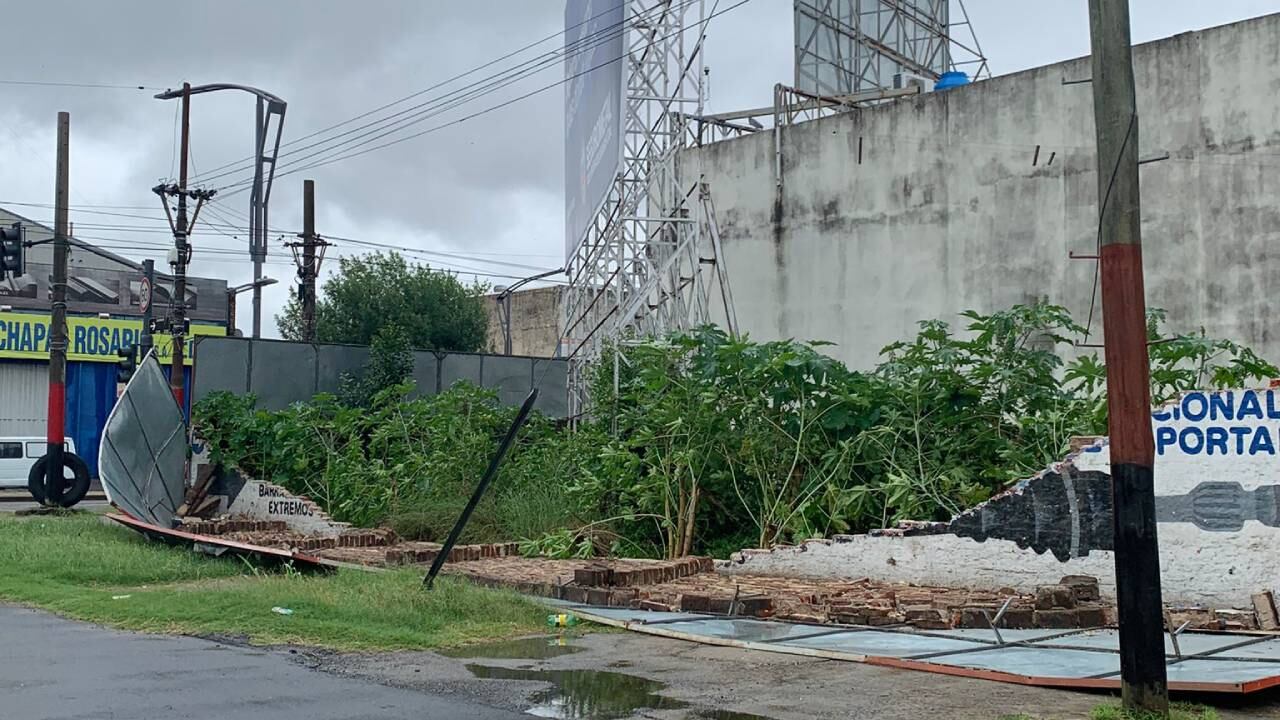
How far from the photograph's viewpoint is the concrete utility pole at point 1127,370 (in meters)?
7.02

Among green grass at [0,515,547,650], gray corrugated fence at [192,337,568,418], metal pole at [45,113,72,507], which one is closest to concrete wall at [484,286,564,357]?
gray corrugated fence at [192,337,568,418]

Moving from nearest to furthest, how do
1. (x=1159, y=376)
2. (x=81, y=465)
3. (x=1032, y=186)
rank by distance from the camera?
(x=1159, y=376) → (x=1032, y=186) → (x=81, y=465)

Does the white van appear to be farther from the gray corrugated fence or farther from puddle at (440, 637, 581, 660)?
puddle at (440, 637, 581, 660)

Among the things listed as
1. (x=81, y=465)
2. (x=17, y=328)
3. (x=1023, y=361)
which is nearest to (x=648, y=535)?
(x=1023, y=361)

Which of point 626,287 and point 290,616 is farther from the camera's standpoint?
point 626,287

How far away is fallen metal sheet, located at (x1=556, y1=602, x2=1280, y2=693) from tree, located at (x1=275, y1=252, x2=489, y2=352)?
32.0m

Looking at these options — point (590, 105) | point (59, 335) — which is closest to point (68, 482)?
point (59, 335)

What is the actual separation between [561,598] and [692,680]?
163 inches

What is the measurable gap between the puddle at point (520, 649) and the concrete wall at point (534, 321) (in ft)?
119

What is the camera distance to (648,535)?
16.0 m

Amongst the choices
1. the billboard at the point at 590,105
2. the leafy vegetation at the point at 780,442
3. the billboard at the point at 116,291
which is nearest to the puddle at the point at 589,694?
the leafy vegetation at the point at 780,442

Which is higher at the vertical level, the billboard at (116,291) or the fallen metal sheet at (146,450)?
the billboard at (116,291)

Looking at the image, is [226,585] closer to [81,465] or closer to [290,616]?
[290,616]

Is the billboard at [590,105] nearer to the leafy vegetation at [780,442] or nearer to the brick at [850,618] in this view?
the leafy vegetation at [780,442]
